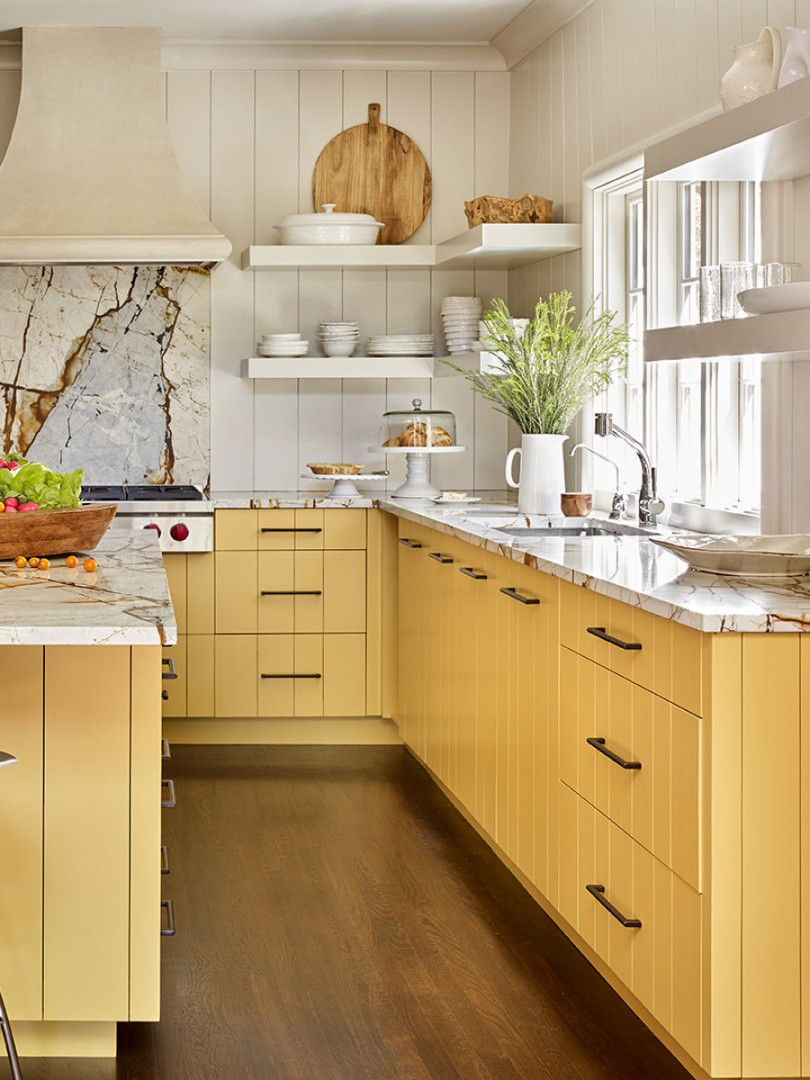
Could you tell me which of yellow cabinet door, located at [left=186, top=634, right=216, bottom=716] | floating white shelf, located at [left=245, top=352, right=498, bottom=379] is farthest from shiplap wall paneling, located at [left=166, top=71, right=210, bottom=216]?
yellow cabinet door, located at [left=186, top=634, right=216, bottom=716]

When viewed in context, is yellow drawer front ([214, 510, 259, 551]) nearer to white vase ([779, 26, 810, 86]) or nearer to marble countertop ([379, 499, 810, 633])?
marble countertop ([379, 499, 810, 633])

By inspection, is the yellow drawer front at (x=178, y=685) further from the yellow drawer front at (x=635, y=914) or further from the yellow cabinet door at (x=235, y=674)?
the yellow drawer front at (x=635, y=914)

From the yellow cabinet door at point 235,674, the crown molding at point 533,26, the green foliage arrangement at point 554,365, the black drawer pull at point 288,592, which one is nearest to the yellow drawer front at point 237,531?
the black drawer pull at point 288,592

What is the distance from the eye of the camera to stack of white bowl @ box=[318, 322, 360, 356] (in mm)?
5055

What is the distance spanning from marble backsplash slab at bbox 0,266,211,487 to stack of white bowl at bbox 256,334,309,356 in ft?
1.20

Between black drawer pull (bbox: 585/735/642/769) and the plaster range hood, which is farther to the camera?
the plaster range hood

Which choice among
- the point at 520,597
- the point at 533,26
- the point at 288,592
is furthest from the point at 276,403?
the point at 520,597

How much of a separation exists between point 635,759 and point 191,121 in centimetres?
379

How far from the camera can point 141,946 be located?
2.36 meters

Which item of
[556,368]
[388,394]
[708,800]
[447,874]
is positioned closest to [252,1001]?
[447,874]

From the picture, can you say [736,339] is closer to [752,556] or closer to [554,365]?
[752,556]

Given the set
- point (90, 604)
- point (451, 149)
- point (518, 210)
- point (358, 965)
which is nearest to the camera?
point (90, 604)

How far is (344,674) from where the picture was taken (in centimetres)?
485

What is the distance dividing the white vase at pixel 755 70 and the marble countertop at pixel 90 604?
1459mm
